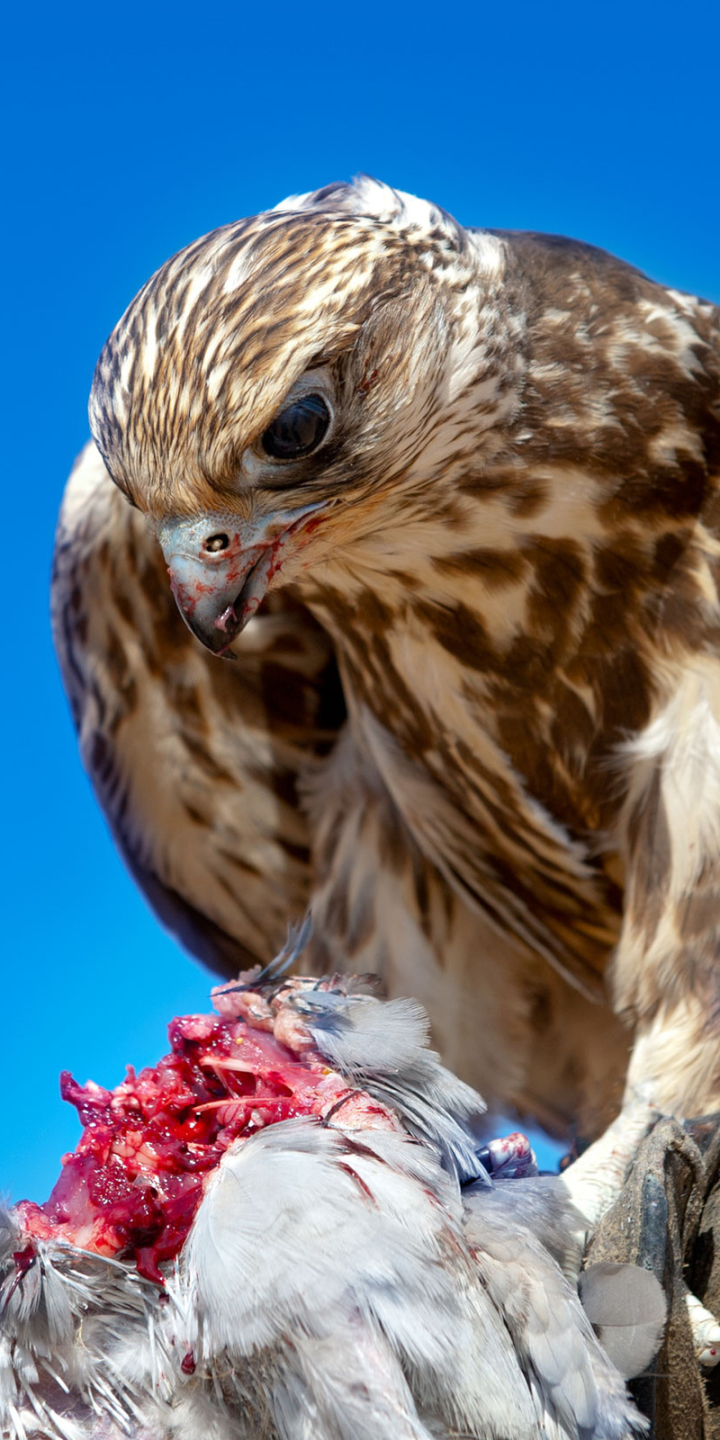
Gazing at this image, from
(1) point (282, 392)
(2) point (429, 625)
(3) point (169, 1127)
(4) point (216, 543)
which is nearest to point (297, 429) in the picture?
(1) point (282, 392)

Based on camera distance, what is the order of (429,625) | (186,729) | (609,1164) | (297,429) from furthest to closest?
1. (186,729)
2. (429,625)
3. (609,1164)
4. (297,429)

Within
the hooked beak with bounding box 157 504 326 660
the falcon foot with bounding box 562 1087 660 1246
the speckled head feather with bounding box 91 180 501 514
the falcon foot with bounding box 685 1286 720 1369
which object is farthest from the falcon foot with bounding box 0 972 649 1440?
the speckled head feather with bounding box 91 180 501 514

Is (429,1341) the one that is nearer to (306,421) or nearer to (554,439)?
(306,421)

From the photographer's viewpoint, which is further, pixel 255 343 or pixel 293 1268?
pixel 255 343

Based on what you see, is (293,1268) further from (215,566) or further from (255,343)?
(255,343)

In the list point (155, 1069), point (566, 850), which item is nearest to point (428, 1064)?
point (155, 1069)

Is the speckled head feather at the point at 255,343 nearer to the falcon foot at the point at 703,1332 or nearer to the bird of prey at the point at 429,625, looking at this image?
the bird of prey at the point at 429,625

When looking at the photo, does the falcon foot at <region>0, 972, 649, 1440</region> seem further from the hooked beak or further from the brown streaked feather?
the brown streaked feather

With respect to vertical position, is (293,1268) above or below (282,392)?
below
